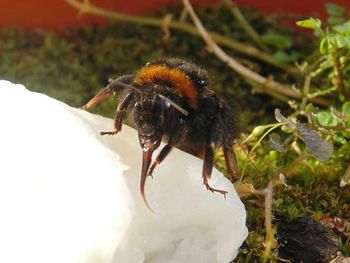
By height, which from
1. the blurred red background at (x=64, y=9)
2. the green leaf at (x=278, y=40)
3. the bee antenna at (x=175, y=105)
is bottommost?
the blurred red background at (x=64, y=9)

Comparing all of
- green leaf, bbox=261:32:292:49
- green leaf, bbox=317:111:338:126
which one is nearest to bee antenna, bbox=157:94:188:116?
green leaf, bbox=317:111:338:126

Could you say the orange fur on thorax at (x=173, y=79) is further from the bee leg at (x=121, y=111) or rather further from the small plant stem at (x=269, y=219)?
the small plant stem at (x=269, y=219)

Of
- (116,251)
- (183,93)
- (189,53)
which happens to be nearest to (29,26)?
(189,53)

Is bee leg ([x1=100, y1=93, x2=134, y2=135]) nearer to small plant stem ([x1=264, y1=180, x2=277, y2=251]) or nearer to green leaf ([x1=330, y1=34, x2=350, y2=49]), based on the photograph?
small plant stem ([x1=264, y1=180, x2=277, y2=251])

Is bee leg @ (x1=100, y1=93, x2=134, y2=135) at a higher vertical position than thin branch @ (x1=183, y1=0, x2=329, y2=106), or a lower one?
A: higher

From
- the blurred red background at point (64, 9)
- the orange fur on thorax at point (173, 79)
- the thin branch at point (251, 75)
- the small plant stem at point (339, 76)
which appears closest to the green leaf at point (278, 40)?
the thin branch at point (251, 75)
